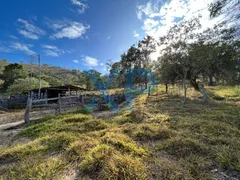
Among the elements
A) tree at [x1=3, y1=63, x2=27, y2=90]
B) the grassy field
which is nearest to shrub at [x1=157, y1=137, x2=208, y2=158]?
the grassy field

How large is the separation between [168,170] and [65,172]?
2055 millimetres

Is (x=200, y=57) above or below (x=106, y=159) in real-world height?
above

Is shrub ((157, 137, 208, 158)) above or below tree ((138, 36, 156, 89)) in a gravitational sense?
below

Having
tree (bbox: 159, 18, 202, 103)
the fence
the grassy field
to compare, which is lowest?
the grassy field

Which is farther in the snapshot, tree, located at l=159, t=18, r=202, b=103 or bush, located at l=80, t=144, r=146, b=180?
tree, located at l=159, t=18, r=202, b=103

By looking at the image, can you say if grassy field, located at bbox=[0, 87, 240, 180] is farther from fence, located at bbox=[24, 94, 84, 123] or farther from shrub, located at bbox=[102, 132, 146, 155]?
fence, located at bbox=[24, 94, 84, 123]

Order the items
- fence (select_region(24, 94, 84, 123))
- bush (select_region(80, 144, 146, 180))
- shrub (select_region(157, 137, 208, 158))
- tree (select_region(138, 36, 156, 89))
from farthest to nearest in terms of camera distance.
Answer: tree (select_region(138, 36, 156, 89)) < fence (select_region(24, 94, 84, 123)) < shrub (select_region(157, 137, 208, 158)) < bush (select_region(80, 144, 146, 180))

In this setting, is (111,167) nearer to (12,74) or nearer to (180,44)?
(180,44)

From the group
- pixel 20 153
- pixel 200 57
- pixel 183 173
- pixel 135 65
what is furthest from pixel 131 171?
pixel 135 65

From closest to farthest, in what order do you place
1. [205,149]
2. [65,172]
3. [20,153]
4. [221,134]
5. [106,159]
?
1. [65,172]
2. [106,159]
3. [205,149]
4. [20,153]
5. [221,134]

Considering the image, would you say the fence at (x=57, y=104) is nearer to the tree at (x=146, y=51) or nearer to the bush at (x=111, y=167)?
the bush at (x=111, y=167)

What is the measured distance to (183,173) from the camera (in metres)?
2.12

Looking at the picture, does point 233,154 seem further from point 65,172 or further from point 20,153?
point 20,153

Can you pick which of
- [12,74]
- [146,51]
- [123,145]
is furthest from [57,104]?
[12,74]
